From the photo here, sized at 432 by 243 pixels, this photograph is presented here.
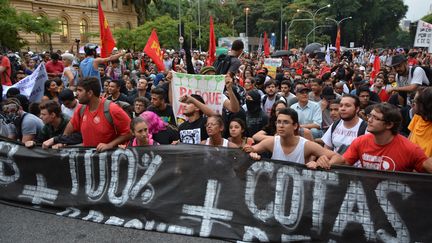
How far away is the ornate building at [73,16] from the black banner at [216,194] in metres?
36.7

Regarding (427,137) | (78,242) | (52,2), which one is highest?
(52,2)

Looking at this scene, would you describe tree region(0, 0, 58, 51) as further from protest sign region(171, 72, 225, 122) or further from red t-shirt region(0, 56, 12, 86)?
protest sign region(171, 72, 225, 122)

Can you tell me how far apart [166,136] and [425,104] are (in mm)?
2876

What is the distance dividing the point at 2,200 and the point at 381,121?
450cm

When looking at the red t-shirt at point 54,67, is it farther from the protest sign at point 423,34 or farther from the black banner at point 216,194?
the protest sign at point 423,34

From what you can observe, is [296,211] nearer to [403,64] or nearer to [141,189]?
[141,189]

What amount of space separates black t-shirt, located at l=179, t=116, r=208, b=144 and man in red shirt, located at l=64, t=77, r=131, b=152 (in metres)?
0.72

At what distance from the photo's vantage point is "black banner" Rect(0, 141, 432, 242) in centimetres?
348

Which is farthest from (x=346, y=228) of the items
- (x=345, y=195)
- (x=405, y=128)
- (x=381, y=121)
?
(x=405, y=128)

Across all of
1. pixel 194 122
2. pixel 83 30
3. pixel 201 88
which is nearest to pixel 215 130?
pixel 194 122

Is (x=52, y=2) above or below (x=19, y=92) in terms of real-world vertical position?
above

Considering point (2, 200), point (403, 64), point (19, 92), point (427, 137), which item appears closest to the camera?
point (427, 137)

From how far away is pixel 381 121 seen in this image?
11.6 feet

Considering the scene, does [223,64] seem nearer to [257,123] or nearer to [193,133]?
[257,123]
